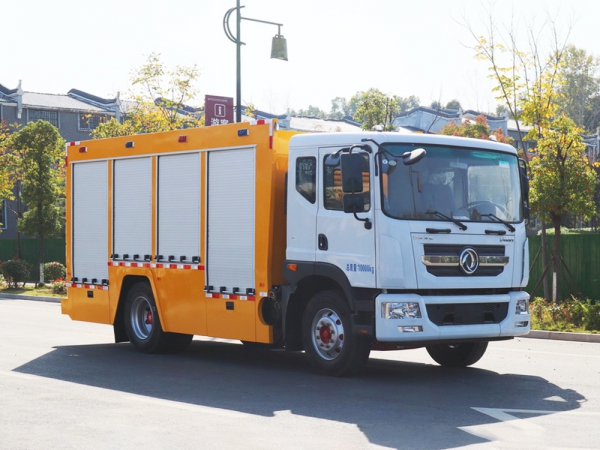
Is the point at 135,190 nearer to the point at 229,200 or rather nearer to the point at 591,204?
the point at 229,200

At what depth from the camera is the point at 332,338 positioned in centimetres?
1079

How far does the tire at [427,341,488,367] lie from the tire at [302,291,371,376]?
70.2 inches

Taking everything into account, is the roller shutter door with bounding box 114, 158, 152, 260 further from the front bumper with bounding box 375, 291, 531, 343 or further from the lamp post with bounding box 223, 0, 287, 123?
the lamp post with bounding box 223, 0, 287, 123

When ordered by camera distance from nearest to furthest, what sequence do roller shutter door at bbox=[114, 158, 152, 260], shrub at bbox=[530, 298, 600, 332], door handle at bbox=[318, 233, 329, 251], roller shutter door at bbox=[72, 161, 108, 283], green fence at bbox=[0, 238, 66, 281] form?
door handle at bbox=[318, 233, 329, 251] → roller shutter door at bbox=[114, 158, 152, 260] → roller shutter door at bbox=[72, 161, 108, 283] → shrub at bbox=[530, 298, 600, 332] → green fence at bbox=[0, 238, 66, 281]

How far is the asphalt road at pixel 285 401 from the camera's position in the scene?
7.53 metres

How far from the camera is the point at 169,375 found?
11289mm

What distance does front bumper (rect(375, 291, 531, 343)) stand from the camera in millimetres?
10047

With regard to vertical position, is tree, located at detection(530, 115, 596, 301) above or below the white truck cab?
above

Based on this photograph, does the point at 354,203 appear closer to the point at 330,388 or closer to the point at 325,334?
the point at 325,334

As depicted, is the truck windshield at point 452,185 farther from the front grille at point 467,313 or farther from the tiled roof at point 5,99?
the tiled roof at point 5,99

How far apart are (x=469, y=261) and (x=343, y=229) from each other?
4.85 feet

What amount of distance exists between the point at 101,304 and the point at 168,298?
1749 millimetres

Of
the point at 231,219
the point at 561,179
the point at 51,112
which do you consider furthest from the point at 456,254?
the point at 51,112

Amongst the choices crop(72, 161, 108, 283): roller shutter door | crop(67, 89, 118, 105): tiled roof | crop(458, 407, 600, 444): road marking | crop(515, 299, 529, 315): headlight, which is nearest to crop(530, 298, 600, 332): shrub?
crop(515, 299, 529, 315): headlight
